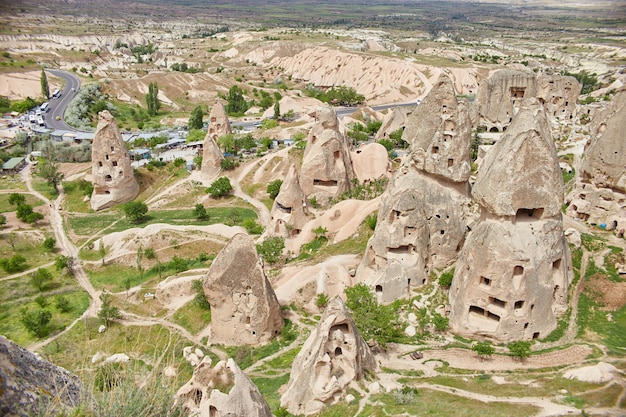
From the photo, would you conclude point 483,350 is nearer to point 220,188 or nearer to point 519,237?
point 519,237

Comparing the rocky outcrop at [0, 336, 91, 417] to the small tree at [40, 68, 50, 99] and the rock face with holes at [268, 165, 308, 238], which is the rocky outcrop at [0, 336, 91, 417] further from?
the small tree at [40, 68, 50, 99]

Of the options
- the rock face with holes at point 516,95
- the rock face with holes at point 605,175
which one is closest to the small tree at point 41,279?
the rock face with holes at point 605,175

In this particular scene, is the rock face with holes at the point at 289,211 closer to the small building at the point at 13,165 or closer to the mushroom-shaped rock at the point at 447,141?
the mushroom-shaped rock at the point at 447,141

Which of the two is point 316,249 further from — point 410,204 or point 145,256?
point 145,256

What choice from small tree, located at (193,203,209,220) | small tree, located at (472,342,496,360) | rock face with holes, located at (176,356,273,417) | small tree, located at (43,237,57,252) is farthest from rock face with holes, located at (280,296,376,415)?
small tree, located at (43,237,57,252)

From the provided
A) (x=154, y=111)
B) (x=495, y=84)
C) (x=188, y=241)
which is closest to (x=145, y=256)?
(x=188, y=241)

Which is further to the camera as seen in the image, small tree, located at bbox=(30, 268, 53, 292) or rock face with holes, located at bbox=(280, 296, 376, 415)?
small tree, located at bbox=(30, 268, 53, 292)
